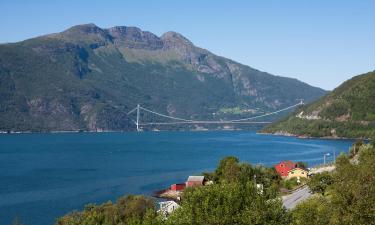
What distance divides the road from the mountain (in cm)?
8573

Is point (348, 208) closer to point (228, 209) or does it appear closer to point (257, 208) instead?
point (257, 208)

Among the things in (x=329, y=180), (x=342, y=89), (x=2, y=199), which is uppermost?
(x=342, y=89)

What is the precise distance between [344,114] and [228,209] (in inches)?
5221

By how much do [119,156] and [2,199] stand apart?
48.4 meters

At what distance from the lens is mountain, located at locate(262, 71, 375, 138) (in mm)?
136125

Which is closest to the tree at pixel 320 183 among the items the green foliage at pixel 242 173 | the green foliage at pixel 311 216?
the green foliage at pixel 242 173

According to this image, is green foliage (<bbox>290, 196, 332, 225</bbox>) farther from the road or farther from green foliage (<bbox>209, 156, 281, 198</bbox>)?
green foliage (<bbox>209, 156, 281, 198</bbox>)

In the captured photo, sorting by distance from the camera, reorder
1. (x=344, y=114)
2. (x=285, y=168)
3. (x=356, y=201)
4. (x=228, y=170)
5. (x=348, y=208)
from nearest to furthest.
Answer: (x=348, y=208) → (x=356, y=201) → (x=228, y=170) → (x=285, y=168) → (x=344, y=114)

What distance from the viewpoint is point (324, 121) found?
150m

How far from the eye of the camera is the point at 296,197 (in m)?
39.3

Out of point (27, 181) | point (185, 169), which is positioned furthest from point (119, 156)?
point (27, 181)

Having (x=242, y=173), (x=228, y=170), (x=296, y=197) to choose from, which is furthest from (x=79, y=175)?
(x=296, y=197)

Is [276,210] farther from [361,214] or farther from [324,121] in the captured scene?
[324,121]

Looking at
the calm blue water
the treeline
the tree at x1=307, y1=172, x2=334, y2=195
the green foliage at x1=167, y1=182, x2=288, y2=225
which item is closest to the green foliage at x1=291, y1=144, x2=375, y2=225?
the treeline
